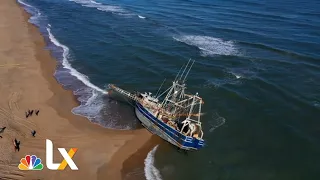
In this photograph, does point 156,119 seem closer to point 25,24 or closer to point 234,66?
point 234,66

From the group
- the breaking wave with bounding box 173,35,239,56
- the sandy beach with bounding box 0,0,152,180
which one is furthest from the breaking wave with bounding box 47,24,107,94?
the breaking wave with bounding box 173,35,239,56

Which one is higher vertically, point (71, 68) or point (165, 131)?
point (165, 131)

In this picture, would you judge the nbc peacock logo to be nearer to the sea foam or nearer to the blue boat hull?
the sea foam

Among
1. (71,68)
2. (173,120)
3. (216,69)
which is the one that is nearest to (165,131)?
(173,120)

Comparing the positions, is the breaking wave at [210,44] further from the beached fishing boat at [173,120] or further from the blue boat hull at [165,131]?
the blue boat hull at [165,131]

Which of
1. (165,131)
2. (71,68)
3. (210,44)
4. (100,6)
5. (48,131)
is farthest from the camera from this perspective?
(100,6)

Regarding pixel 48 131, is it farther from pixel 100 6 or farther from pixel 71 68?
pixel 100 6
